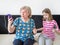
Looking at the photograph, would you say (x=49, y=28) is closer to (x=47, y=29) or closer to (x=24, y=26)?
(x=47, y=29)

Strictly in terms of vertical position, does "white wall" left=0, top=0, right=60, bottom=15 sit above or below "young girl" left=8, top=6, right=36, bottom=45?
above

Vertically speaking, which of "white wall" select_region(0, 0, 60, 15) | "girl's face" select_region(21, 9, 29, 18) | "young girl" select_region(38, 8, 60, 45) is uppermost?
"white wall" select_region(0, 0, 60, 15)

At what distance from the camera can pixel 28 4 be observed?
2797 mm

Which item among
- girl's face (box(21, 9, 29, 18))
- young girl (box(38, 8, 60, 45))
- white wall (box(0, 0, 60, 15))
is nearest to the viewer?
girl's face (box(21, 9, 29, 18))

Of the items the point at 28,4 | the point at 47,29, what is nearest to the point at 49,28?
the point at 47,29

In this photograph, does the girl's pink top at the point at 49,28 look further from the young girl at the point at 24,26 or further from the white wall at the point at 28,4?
the white wall at the point at 28,4

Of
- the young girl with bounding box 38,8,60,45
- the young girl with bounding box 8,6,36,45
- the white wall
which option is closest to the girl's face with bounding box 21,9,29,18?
the young girl with bounding box 8,6,36,45

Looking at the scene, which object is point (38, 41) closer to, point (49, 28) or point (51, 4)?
point (49, 28)

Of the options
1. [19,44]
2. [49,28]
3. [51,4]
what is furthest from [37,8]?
[19,44]

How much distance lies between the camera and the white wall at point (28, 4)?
279cm

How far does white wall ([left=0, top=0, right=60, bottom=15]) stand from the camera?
110 inches

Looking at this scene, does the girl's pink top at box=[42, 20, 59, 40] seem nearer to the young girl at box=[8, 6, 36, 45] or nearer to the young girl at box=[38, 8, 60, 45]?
the young girl at box=[38, 8, 60, 45]

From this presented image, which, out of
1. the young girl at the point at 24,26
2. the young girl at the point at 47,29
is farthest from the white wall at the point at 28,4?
the young girl at the point at 24,26

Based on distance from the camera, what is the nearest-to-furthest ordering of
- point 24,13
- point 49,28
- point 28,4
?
point 24,13
point 49,28
point 28,4
